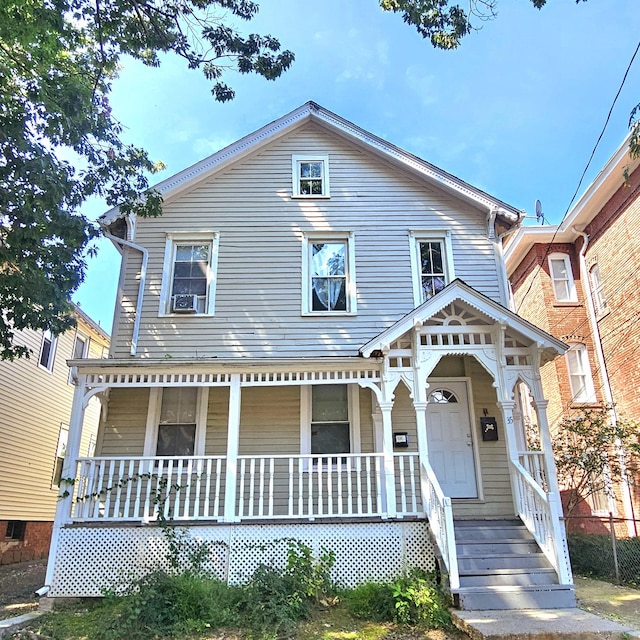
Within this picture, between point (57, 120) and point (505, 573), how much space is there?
9.50 m

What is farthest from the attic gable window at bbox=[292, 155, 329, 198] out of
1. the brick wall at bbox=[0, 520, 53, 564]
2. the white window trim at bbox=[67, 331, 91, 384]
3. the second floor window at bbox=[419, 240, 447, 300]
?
the brick wall at bbox=[0, 520, 53, 564]

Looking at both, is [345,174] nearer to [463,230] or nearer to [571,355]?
[463,230]

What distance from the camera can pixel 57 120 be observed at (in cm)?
841

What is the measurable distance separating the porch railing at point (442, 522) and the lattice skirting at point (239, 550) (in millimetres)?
385

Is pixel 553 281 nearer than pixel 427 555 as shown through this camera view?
No

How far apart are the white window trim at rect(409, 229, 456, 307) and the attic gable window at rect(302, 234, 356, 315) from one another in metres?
1.24

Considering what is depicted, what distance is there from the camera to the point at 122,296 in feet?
33.5

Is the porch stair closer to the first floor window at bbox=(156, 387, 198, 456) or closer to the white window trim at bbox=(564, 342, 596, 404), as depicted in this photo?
the first floor window at bbox=(156, 387, 198, 456)

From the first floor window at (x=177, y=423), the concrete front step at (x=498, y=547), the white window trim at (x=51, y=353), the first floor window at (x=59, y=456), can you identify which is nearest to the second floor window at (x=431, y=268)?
the concrete front step at (x=498, y=547)

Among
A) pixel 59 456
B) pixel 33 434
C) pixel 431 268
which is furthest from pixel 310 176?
pixel 59 456

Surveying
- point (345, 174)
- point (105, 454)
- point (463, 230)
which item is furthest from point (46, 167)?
point (463, 230)

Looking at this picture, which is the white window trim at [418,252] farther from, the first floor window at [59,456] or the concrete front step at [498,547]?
the first floor window at [59,456]

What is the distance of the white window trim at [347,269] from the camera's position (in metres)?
10.1

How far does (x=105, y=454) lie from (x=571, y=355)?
Result: 12.3 m
